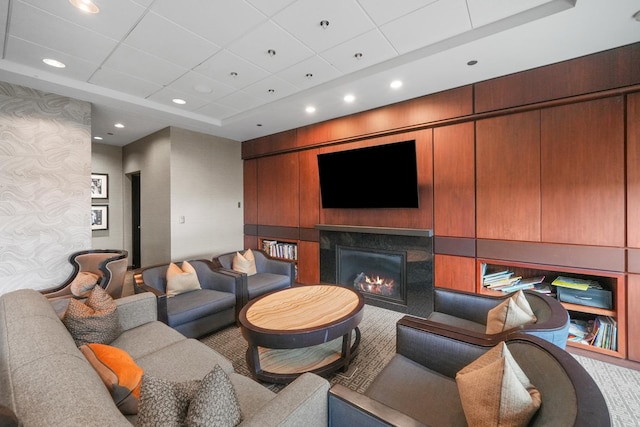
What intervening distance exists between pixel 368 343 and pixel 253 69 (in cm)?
307

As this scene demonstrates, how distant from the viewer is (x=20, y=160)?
2.95m

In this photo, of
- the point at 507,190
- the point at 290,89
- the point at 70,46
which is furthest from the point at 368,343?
the point at 70,46

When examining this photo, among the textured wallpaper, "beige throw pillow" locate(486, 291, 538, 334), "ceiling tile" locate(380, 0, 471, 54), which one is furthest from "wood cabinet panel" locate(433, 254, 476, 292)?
the textured wallpaper

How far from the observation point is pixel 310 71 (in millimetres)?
2848

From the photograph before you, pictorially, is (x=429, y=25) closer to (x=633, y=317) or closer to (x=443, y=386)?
(x=443, y=386)

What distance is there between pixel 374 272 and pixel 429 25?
2918 millimetres

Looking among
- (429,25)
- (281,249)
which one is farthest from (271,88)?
(281,249)

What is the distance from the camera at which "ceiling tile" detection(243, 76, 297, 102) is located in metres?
3.07

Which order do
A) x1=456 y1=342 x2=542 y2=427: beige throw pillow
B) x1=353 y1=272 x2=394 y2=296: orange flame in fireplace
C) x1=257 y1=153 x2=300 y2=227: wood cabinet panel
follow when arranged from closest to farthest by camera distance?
x1=456 y1=342 x2=542 y2=427: beige throw pillow < x1=353 y1=272 x2=394 y2=296: orange flame in fireplace < x1=257 y1=153 x2=300 y2=227: wood cabinet panel

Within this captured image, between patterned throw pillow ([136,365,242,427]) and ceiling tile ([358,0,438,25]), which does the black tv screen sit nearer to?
ceiling tile ([358,0,438,25])

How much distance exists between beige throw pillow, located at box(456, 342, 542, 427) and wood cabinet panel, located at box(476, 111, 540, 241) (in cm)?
213

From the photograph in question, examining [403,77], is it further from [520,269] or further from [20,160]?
[20,160]

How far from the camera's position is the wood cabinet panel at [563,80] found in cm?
225

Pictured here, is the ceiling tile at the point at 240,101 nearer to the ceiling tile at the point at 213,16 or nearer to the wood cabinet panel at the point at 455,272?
the ceiling tile at the point at 213,16
